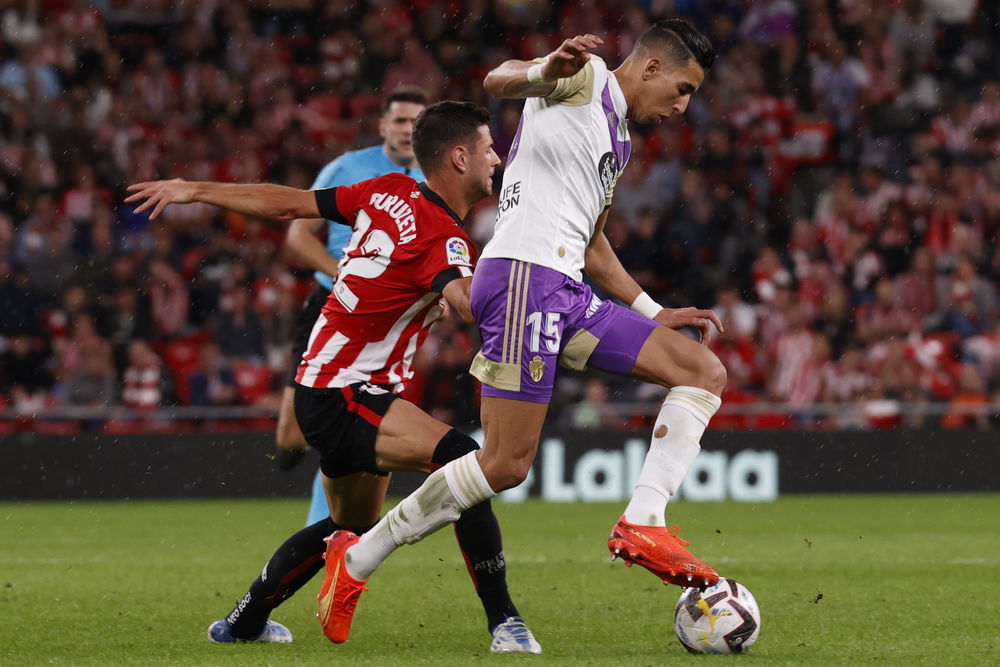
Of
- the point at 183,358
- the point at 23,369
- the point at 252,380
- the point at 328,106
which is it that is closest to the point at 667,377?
the point at 252,380

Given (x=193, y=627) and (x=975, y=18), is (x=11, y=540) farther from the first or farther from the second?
(x=975, y=18)

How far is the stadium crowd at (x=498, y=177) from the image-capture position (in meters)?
12.4

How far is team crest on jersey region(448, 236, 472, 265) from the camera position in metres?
4.34

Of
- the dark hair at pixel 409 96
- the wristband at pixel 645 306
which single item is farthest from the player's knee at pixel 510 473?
the dark hair at pixel 409 96

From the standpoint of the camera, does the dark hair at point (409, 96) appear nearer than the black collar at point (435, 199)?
No

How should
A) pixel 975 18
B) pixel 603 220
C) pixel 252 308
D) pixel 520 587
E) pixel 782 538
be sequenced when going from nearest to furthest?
pixel 603 220, pixel 520 587, pixel 782 538, pixel 252 308, pixel 975 18

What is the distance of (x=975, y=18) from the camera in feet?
51.0

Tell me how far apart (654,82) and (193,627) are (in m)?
2.73

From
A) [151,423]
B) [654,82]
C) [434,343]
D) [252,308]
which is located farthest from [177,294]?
[654,82]

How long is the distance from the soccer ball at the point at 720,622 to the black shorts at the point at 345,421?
1177mm

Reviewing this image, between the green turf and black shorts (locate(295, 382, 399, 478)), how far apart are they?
0.65 metres

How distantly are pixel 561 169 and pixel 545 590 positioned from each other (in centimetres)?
257

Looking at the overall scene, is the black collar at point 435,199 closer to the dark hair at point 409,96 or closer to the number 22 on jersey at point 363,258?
the number 22 on jersey at point 363,258

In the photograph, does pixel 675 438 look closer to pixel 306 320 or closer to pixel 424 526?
pixel 424 526
